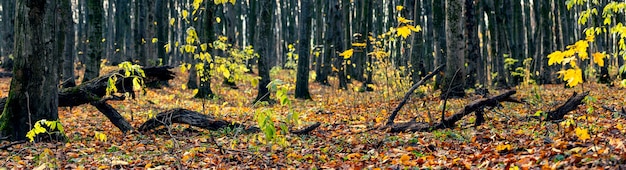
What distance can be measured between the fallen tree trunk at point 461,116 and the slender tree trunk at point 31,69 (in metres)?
5.04

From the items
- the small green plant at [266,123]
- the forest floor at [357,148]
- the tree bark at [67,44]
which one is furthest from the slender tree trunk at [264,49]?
the small green plant at [266,123]

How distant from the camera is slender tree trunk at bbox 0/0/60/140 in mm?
6102

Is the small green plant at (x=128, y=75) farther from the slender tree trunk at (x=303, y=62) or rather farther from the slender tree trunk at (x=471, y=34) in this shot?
the slender tree trunk at (x=303, y=62)

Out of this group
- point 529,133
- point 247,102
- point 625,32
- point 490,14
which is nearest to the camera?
point 625,32

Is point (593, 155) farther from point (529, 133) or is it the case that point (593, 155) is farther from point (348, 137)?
point (348, 137)

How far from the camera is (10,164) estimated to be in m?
5.49

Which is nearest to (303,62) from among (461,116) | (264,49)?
(264,49)

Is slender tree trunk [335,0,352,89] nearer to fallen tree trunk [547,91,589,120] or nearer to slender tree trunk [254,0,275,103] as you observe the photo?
slender tree trunk [254,0,275,103]

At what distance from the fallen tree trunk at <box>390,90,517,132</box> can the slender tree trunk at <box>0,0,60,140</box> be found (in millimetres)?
5036

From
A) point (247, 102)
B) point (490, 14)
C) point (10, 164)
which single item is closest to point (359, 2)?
point (490, 14)

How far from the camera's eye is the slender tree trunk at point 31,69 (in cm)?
610

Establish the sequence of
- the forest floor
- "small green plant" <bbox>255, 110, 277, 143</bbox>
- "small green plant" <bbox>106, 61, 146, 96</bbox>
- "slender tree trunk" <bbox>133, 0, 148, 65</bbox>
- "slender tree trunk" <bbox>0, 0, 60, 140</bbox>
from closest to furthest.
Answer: "small green plant" <bbox>255, 110, 277, 143</bbox>
"small green plant" <bbox>106, 61, 146, 96</bbox>
the forest floor
"slender tree trunk" <bbox>0, 0, 60, 140</bbox>
"slender tree trunk" <bbox>133, 0, 148, 65</bbox>

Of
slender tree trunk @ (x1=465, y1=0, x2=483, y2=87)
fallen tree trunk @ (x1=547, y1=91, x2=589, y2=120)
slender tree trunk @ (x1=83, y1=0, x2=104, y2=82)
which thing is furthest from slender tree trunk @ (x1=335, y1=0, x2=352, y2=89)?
fallen tree trunk @ (x1=547, y1=91, x2=589, y2=120)

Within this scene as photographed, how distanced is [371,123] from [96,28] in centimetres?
1046
